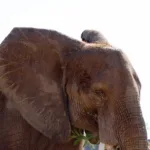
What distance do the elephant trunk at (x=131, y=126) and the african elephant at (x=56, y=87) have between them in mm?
40

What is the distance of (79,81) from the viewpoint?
511 cm

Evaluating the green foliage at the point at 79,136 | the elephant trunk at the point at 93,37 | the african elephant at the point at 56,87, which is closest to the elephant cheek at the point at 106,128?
the african elephant at the point at 56,87

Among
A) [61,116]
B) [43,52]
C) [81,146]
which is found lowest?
[81,146]

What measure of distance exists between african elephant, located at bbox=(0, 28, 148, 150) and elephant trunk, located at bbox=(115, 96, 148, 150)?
0.04 meters

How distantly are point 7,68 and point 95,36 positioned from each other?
83cm

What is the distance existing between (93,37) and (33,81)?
68 centimetres

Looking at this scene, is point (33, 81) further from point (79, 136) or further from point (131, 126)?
point (131, 126)

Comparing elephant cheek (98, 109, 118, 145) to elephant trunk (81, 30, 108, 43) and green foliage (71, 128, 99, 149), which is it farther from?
elephant trunk (81, 30, 108, 43)

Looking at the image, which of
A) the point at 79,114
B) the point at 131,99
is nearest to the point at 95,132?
the point at 79,114

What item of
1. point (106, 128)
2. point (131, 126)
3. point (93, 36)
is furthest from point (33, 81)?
point (131, 126)

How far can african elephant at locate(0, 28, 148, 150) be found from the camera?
4898 mm

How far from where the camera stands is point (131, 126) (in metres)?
4.69

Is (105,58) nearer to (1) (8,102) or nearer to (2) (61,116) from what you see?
(2) (61,116)

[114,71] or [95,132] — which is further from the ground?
[114,71]
